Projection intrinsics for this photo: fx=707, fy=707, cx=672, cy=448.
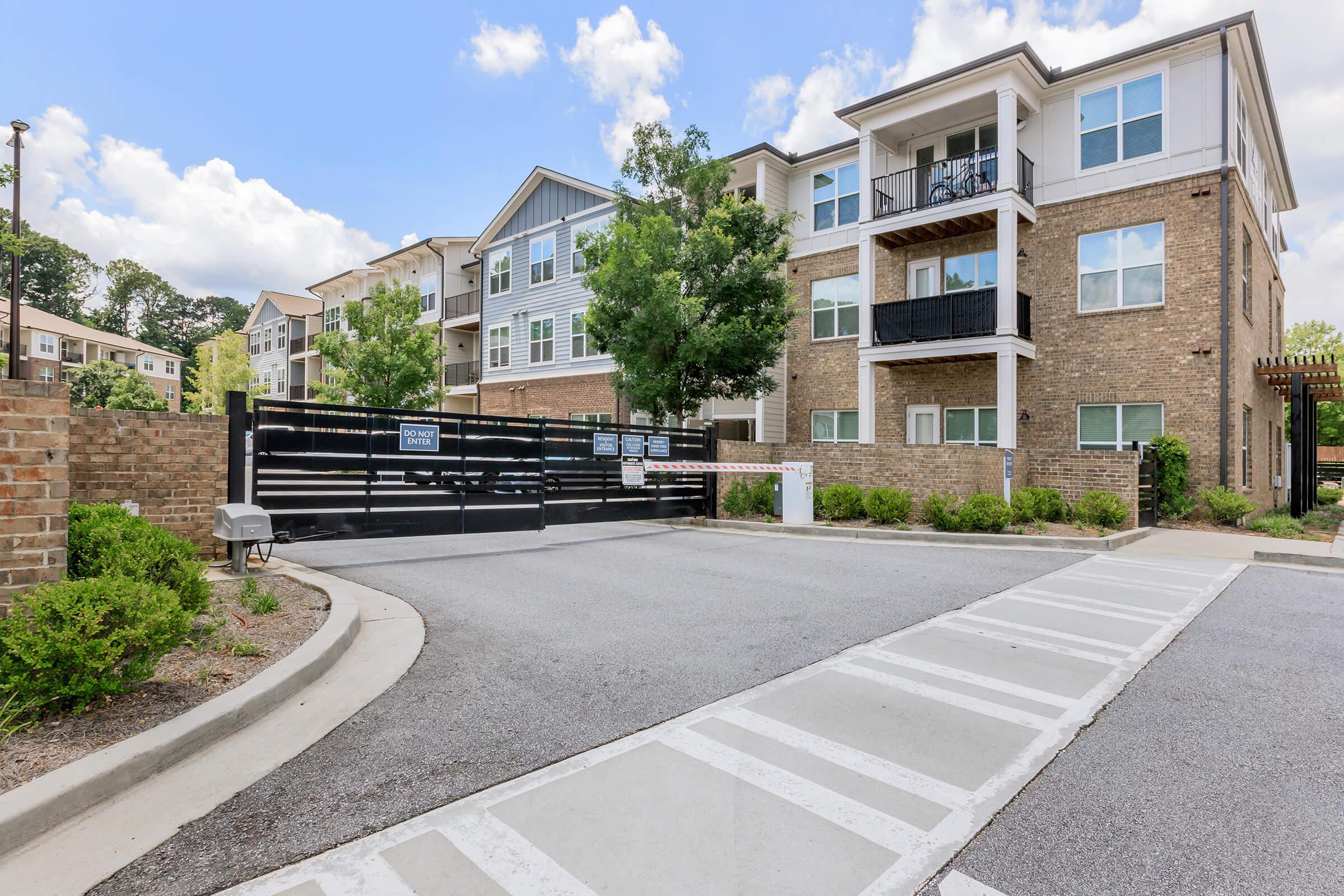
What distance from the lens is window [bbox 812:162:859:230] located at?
66.9 ft

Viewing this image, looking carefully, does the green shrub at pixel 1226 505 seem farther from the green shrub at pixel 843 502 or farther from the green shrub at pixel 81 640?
the green shrub at pixel 81 640

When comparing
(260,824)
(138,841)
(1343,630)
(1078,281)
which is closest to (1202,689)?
(1343,630)

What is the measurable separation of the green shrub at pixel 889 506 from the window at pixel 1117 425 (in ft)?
17.7

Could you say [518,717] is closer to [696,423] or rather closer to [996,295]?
[996,295]

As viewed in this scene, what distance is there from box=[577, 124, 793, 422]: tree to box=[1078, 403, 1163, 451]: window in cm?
725

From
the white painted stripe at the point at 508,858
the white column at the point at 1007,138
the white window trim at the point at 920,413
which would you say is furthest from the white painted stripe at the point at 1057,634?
the white column at the point at 1007,138

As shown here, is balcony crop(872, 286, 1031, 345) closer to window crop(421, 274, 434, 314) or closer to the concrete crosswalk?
the concrete crosswalk

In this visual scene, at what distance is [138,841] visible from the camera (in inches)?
110

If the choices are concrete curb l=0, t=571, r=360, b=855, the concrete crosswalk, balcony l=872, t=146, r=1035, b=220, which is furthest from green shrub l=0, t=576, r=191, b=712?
balcony l=872, t=146, r=1035, b=220

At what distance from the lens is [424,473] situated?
34.7ft

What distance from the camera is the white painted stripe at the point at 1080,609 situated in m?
6.64

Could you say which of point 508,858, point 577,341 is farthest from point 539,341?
point 508,858

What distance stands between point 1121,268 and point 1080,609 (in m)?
12.2

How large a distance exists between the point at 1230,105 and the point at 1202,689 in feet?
52.1
